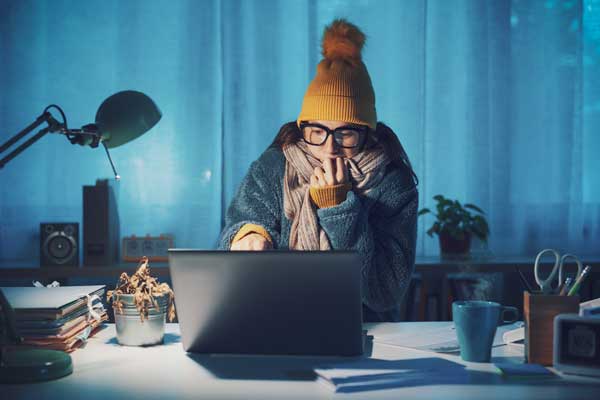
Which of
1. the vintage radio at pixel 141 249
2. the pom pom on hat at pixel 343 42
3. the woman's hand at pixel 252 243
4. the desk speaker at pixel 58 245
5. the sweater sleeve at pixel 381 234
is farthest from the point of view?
the vintage radio at pixel 141 249

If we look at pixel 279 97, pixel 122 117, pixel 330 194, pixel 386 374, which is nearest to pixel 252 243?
pixel 330 194

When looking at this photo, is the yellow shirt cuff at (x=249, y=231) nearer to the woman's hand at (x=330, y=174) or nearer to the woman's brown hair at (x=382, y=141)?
the woman's hand at (x=330, y=174)

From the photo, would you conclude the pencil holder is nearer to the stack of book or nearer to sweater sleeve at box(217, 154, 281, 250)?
the stack of book

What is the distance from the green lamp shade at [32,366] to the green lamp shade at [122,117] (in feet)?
1.41

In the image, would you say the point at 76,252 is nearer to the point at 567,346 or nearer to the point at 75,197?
the point at 75,197

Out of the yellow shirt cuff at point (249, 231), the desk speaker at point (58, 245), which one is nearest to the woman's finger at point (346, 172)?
the yellow shirt cuff at point (249, 231)

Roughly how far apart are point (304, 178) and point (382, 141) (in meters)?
0.27

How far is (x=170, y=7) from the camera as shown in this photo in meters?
2.90

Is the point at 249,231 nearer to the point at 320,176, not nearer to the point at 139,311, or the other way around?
the point at 320,176

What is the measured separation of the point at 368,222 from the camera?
5.98 feet

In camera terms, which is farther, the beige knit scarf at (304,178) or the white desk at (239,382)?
the beige knit scarf at (304,178)

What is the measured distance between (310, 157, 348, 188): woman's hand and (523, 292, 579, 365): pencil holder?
0.81 meters

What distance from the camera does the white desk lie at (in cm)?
90

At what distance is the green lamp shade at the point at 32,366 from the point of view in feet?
3.18
